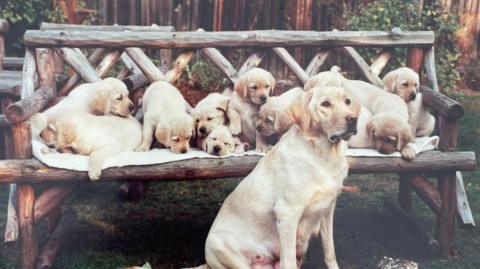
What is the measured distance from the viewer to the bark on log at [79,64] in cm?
521

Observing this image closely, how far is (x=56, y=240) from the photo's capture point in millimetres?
4727

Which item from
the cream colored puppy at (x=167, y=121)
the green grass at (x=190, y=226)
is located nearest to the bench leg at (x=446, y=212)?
the green grass at (x=190, y=226)

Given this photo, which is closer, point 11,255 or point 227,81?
point 11,255

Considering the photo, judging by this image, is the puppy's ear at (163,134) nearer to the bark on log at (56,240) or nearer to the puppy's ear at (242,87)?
the puppy's ear at (242,87)

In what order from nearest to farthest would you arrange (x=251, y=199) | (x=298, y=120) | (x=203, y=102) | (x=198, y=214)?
1. (x=298, y=120)
2. (x=251, y=199)
3. (x=203, y=102)
4. (x=198, y=214)

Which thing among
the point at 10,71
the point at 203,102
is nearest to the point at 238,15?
the point at 203,102

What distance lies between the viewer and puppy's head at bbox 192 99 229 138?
15.0ft

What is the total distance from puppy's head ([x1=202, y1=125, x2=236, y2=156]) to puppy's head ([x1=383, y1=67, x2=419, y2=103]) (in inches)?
51.9

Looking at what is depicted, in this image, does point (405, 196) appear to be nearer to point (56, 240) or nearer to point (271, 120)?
point (271, 120)

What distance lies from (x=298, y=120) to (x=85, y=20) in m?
2.60

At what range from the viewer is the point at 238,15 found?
548 cm

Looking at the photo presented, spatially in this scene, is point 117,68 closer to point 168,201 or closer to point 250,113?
point 168,201

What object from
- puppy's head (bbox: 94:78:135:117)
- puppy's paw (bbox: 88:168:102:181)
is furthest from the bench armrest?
puppy's paw (bbox: 88:168:102:181)

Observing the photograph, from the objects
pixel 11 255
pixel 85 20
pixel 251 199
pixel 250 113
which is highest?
pixel 85 20
